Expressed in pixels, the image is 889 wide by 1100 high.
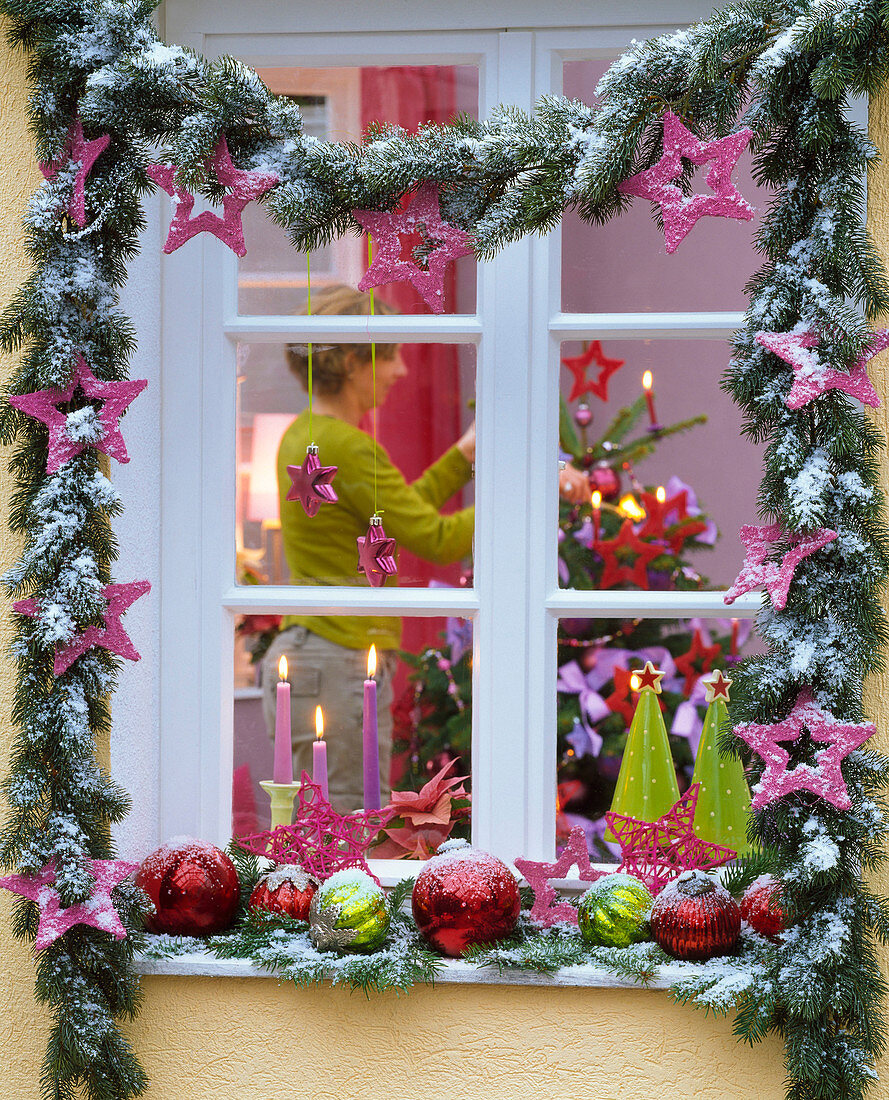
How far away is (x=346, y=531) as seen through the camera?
1.67 meters


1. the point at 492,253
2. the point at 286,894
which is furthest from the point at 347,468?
the point at 286,894

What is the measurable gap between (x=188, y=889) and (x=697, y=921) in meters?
0.66

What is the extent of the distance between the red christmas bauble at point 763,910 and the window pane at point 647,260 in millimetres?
859

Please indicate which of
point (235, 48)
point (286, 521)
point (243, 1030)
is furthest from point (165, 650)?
point (235, 48)

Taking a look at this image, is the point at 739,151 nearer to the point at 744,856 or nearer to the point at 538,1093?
the point at 744,856

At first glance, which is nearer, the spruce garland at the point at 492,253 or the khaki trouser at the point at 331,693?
the spruce garland at the point at 492,253

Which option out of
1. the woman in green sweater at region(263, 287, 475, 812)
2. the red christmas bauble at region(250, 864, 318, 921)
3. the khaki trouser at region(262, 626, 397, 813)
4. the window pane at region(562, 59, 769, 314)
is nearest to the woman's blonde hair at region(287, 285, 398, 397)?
the woman in green sweater at region(263, 287, 475, 812)

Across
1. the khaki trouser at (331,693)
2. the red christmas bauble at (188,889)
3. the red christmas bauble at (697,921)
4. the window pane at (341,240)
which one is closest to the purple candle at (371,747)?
the red christmas bauble at (188,889)

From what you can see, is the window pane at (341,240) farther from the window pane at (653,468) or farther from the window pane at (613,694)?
the window pane at (613,694)

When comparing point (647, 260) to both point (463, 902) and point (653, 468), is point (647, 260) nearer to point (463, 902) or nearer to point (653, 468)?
point (653, 468)

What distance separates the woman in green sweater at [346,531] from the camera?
1.68 metres

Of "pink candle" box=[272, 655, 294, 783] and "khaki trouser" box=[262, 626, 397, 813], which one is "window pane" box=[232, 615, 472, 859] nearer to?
"khaki trouser" box=[262, 626, 397, 813]

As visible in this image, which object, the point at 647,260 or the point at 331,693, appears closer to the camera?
the point at 647,260

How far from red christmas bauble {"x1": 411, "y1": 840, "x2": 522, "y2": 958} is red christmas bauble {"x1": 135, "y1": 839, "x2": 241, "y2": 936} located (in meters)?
0.27
